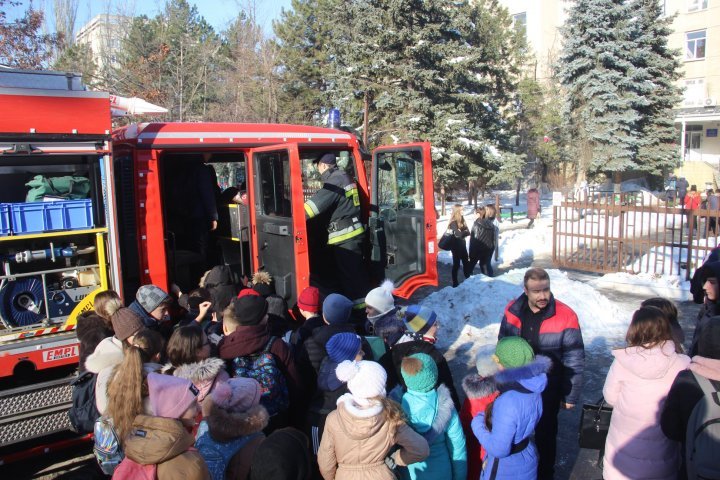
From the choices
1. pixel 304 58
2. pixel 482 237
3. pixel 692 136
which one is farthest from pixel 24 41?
pixel 692 136

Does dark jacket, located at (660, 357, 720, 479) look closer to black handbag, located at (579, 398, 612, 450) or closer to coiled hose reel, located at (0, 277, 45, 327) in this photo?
black handbag, located at (579, 398, 612, 450)

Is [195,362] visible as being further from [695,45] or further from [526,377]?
[695,45]

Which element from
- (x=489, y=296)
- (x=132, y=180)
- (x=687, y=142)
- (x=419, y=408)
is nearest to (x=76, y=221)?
(x=132, y=180)

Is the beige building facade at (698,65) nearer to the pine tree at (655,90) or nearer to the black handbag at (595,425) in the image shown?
the pine tree at (655,90)

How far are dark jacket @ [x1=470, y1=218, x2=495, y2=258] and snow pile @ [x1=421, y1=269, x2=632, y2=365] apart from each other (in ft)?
4.73

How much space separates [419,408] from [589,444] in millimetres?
1316

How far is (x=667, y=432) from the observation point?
2.95m

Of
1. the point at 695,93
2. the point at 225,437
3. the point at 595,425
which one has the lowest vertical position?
the point at 595,425

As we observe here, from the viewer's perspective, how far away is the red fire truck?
4586mm

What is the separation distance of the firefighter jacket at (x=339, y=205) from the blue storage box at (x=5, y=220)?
2.78 meters

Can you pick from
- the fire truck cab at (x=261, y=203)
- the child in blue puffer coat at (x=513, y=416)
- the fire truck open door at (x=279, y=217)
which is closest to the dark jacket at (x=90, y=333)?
the fire truck cab at (x=261, y=203)

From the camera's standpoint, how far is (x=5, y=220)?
4660mm

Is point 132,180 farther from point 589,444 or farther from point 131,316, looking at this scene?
point 589,444

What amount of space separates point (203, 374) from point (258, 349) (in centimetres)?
53
